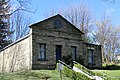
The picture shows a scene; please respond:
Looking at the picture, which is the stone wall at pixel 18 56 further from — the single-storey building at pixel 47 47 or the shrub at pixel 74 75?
the shrub at pixel 74 75

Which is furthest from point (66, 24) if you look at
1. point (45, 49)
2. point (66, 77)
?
point (66, 77)

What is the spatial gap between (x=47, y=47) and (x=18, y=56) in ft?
11.6

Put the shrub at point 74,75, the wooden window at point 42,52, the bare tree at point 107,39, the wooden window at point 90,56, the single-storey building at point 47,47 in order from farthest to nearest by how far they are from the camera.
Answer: the bare tree at point 107,39 < the wooden window at point 90,56 < the wooden window at point 42,52 < the single-storey building at point 47,47 < the shrub at point 74,75

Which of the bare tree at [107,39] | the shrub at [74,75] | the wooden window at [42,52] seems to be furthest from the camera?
the bare tree at [107,39]

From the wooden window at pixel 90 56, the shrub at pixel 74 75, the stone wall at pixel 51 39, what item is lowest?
the shrub at pixel 74 75

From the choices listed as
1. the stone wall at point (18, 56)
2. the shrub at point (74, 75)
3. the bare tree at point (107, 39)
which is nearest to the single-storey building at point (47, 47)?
the stone wall at point (18, 56)

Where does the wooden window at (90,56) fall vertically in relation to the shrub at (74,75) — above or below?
above

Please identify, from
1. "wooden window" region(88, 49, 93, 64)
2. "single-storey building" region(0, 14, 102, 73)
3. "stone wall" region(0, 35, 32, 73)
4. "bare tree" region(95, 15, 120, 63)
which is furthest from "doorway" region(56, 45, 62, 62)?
"bare tree" region(95, 15, 120, 63)

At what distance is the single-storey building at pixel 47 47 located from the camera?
24.0 m

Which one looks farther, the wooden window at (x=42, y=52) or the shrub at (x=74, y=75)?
the wooden window at (x=42, y=52)

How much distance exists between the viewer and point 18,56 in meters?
26.2

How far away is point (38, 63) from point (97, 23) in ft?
→ 93.3

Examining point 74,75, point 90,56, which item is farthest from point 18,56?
point 90,56

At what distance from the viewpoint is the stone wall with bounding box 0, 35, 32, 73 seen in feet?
79.0
